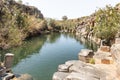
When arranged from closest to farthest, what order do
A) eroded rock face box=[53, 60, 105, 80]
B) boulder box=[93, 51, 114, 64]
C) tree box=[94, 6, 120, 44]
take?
eroded rock face box=[53, 60, 105, 80] < boulder box=[93, 51, 114, 64] < tree box=[94, 6, 120, 44]

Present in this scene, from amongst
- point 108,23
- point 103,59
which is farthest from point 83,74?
point 108,23

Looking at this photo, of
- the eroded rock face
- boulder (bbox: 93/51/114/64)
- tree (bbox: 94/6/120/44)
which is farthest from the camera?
tree (bbox: 94/6/120/44)

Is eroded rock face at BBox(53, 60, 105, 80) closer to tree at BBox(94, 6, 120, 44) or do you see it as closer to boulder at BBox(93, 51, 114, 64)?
boulder at BBox(93, 51, 114, 64)

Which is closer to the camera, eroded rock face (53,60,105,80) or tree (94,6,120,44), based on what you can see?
eroded rock face (53,60,105,80)

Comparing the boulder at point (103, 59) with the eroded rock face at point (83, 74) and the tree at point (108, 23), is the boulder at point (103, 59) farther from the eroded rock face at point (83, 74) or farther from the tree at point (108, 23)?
the tree at point (108, 23)

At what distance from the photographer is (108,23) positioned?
111ft

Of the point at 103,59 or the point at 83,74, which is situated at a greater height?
the point at 103,59

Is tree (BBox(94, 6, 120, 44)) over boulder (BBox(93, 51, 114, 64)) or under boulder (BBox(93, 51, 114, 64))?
over

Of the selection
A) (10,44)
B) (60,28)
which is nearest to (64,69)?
(10,44)

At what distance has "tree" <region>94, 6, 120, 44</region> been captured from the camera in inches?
1223

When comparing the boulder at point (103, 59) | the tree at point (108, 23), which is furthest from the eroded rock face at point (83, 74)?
the tree at point (108, 23)

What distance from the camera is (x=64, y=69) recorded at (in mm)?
14875

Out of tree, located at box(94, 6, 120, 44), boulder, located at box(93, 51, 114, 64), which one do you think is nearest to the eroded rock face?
boulder, located at box(93, 51, 114, 64)

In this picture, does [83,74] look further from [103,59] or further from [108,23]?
[108,23]
